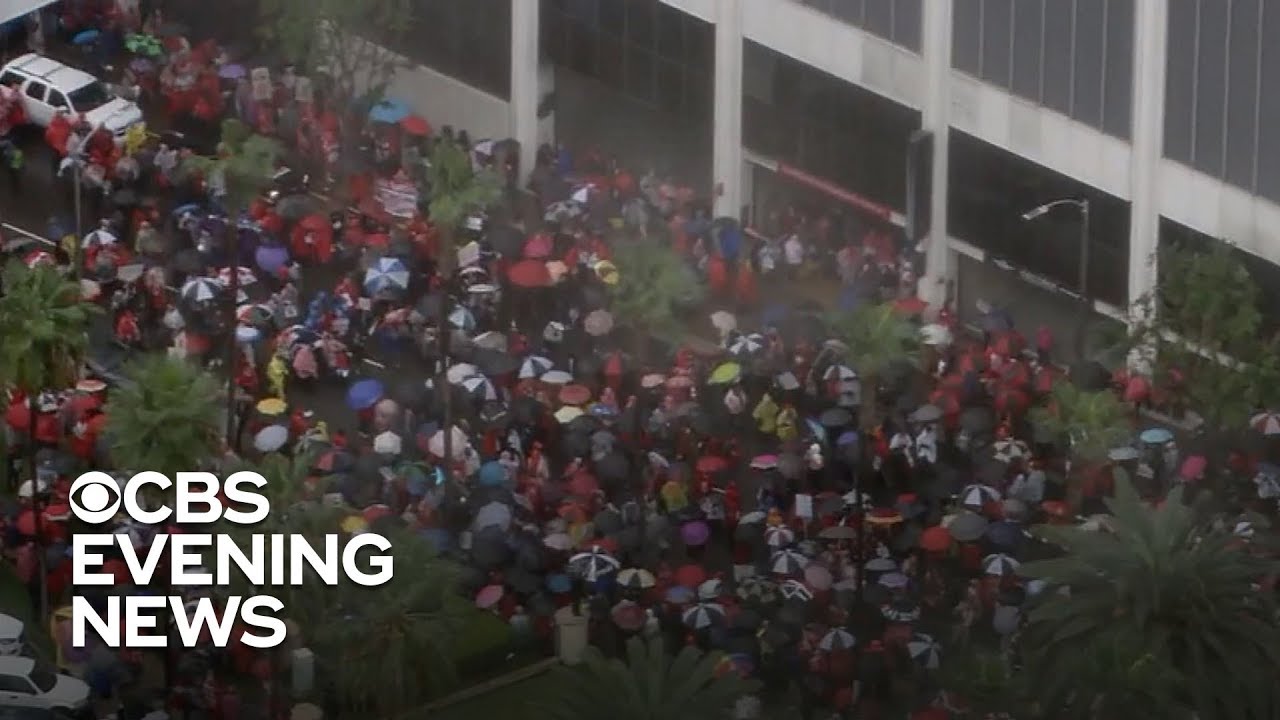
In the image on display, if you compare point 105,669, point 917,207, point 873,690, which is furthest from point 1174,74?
point 105,669

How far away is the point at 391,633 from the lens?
4888 cm

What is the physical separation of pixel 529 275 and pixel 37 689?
12087mm

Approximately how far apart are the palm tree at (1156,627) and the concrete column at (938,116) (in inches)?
664

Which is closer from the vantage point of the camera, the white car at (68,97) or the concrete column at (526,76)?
the white car at (68,97)

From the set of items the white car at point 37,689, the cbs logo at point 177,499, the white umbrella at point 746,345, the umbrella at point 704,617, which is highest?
the white umbrella at point 746,345

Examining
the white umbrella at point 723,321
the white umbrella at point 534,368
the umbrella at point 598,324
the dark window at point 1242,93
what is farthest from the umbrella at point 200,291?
the dark window at point 1242,93

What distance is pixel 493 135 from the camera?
2677 inches

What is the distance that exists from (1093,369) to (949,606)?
8.04 metres

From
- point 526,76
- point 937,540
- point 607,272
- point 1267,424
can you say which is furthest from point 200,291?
point 1267,424

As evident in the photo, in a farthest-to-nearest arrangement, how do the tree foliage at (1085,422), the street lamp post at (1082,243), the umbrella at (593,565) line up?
1. the street lamp post at (1082,243)
2. the tree foliage at (1085,422)
3. the umbrella at (593,565)

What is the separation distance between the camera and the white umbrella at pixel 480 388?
56281mm

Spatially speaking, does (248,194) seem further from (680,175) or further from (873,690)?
(873,690)

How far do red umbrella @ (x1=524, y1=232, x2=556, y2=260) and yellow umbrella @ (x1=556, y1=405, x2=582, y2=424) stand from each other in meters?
4.47

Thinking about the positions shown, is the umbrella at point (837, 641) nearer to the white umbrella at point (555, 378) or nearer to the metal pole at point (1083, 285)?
the white umbrella at point (555, 378)
